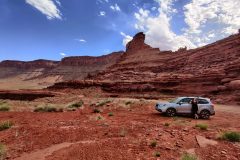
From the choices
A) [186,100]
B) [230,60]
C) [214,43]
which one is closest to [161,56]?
[214,43]

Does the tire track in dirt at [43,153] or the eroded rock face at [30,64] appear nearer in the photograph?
the tire track in dirt at [43,153]

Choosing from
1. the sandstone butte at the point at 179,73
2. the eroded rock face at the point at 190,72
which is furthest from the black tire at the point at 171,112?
the eroded rock face at the point at 190,72

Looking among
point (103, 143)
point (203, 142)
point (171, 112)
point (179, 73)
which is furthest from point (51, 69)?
point (203, 142)

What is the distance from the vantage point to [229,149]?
8117 mm

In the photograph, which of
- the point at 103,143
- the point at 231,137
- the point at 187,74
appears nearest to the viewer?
the point at 103,143

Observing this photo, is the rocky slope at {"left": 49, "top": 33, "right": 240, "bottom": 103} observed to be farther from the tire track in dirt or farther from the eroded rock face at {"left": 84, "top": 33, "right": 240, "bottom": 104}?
the tire track in dirt

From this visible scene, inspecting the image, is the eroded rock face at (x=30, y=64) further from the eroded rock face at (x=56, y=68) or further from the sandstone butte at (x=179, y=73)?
the sandstone butte at (x=179, y=73)

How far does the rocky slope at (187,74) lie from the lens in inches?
1444

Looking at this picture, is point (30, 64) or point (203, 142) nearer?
point (203, 142)

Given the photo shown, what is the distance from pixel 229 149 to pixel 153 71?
5082 cm

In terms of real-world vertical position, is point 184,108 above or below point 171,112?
above

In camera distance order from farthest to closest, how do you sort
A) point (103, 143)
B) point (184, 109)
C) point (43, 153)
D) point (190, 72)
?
1. point (190, 72)
2. point (184, 109)
3. point (103, 143)
4. point (43, 153)

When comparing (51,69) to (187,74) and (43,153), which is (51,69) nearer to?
(187,74)

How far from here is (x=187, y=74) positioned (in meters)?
46.3
